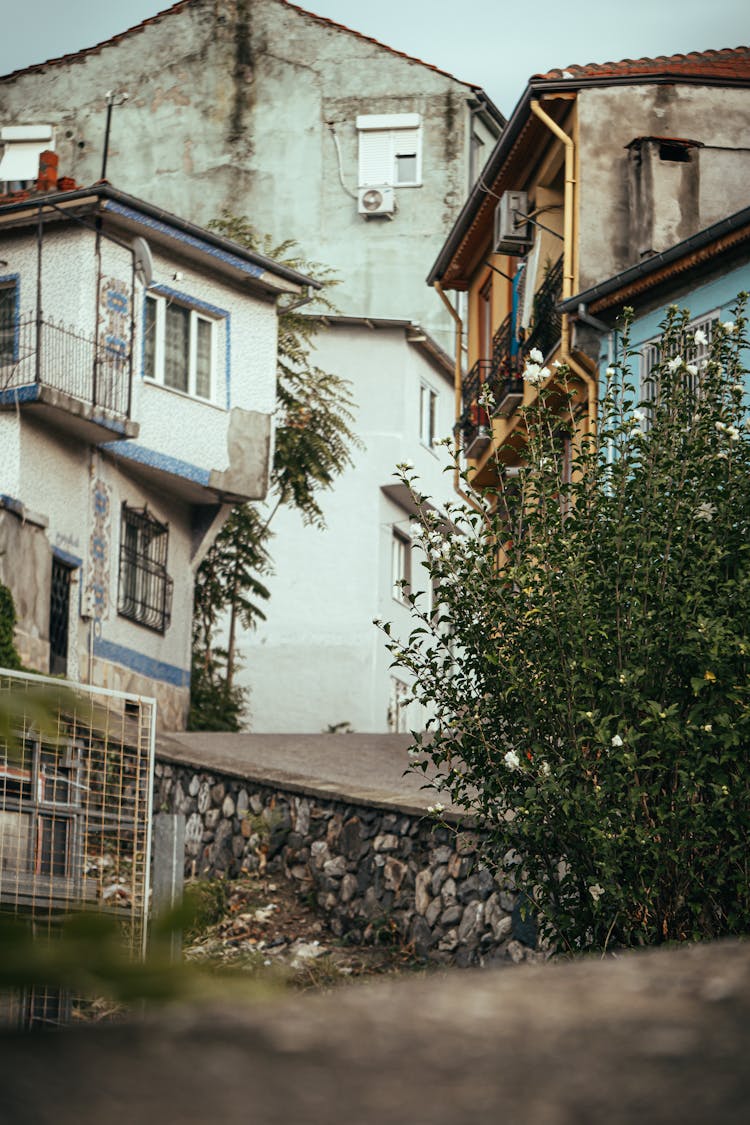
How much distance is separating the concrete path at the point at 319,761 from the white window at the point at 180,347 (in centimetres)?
504

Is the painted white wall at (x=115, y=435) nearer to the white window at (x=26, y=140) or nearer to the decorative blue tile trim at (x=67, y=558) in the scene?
the decorative blue tile trim at (x=67, y=558)

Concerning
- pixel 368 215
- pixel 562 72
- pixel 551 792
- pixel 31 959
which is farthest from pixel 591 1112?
pixel 368 215

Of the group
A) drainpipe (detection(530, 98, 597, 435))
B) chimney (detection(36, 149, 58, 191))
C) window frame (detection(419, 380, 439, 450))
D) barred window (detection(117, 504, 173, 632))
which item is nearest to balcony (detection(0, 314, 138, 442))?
barred window (detection(117, 504, 173, 632))

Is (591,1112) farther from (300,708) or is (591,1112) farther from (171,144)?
(171,144)

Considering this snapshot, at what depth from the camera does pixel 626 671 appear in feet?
28.4

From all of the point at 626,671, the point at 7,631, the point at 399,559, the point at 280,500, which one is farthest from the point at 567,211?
the point at 399,559

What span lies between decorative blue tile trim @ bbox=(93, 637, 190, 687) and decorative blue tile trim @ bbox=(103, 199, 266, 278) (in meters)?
5.57

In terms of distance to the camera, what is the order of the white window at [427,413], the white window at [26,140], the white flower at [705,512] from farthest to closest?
the white window at [26,140]
the white window at [427,413]
the white flower at [705,512]

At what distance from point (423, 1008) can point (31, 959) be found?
0.24 metres

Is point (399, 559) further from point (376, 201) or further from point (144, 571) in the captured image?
point (144, 571)

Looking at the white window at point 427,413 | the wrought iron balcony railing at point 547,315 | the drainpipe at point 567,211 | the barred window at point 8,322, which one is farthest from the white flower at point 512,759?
the white window at point 427,413

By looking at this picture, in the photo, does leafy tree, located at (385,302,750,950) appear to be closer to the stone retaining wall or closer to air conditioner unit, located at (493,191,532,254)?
the stone retaining wall

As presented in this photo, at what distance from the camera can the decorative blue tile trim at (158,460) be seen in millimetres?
24391

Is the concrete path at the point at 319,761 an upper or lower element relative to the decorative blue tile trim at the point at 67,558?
lower
